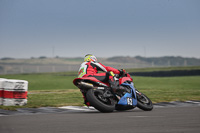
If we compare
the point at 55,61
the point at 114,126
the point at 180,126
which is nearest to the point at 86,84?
the point at 114,126

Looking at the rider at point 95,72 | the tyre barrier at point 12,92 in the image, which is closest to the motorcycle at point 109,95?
the rider at point 95,72

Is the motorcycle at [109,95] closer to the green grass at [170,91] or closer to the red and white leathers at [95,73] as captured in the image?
the red and white leathers at [95,73]

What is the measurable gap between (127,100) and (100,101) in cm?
92

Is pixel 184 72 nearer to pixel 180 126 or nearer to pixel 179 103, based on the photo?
pixel 179 103

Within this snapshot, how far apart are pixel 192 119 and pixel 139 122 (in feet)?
3.57

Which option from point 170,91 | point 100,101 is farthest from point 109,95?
point 170,91

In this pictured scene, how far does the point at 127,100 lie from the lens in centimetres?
922

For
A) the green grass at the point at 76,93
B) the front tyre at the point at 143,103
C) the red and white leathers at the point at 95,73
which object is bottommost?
the green grass at the point at 76,93

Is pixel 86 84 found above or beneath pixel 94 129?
above

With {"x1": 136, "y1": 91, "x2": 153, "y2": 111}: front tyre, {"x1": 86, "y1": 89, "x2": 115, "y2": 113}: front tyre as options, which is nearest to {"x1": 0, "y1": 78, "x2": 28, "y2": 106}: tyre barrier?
{"x1": 86, "y1": 89, "x2": 115, "y2": 113}: front tyre

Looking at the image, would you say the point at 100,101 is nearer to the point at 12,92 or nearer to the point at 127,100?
the point at 127,100

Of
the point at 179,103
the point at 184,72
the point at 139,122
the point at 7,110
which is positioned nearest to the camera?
the point at 139,122

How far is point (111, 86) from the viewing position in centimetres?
915

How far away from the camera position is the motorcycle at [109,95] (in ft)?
28.1
